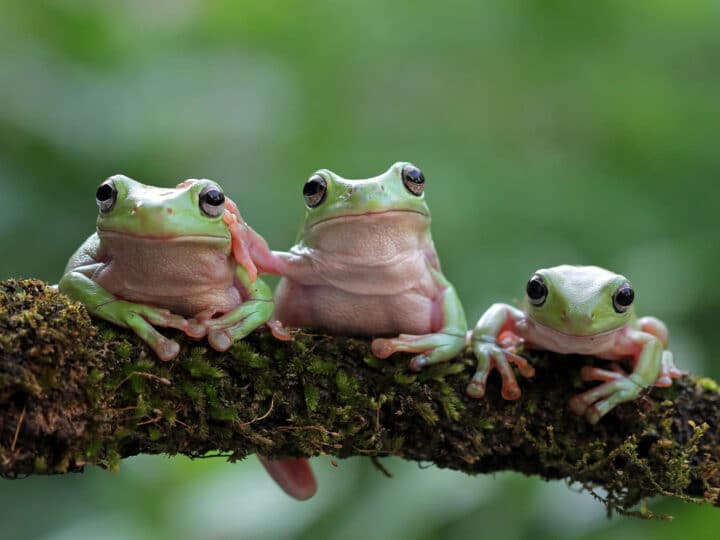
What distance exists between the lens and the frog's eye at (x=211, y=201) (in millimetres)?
2756

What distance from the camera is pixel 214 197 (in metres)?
2.78

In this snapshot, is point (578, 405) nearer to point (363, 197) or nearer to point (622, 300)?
point (622, 300)

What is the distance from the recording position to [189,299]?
9.33 ft

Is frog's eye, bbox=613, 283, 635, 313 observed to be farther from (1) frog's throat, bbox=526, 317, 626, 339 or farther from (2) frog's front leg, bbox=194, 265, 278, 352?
(2) frog's front leg, bbox=194, 265, 278, 352

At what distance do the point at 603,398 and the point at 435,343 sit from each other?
0.69 meters

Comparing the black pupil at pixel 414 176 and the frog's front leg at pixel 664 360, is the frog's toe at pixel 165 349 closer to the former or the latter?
the black pupil at pixel 414 176

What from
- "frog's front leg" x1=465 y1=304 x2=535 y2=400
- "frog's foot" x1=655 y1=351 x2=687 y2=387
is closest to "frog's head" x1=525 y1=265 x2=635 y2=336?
"frog's front leg" x1=465 y1=304 x2=535 y2=400

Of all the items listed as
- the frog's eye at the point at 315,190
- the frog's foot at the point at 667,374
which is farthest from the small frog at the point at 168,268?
the frog's foot at the point at 667,374

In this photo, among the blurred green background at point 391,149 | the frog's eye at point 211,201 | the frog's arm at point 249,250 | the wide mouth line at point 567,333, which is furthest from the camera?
the blurred green background at point 391,149

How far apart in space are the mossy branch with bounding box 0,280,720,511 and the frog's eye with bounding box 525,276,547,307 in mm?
252

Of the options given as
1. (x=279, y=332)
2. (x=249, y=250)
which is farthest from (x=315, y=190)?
(x=279, y=332)

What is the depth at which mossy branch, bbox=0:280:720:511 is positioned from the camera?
2238 mm

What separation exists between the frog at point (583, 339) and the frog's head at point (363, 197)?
0.60 meters

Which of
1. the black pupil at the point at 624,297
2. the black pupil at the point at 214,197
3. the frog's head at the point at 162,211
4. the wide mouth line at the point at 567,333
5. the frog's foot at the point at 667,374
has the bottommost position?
the frog's foot at the point at 667,374
